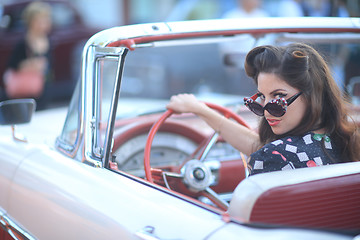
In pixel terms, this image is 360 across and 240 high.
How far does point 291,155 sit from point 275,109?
0.62 ft

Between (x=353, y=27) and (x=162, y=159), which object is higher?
(x=353, y=27)

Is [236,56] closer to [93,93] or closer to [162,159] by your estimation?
[162,159]

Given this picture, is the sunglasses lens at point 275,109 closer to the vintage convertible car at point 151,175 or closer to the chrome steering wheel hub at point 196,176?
the vintage convertible car at point 151,175

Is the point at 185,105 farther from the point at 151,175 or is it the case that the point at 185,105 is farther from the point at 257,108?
the point at 257,108

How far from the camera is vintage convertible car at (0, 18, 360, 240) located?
1.51 m

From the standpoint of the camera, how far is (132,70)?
34.0 feet

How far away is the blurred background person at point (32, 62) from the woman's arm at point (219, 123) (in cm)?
412

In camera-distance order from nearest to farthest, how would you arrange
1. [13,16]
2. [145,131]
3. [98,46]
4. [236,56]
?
1. [98,46]
2. [145,131]
3. [236,56]
4. [13,16]

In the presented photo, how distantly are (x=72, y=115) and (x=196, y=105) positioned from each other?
24.9 inches

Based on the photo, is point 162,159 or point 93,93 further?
point 162,159

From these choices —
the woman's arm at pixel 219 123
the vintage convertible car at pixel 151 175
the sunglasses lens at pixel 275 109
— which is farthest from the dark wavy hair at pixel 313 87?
the woman's arm at pixel 219 123

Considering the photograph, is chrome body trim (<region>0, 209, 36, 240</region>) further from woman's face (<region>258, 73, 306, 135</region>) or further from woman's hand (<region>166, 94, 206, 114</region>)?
woman's face (<region>258, 73, 306, 135</region>)

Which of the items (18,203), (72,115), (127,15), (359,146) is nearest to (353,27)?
(359,146)

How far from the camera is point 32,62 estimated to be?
6406 millimetres
